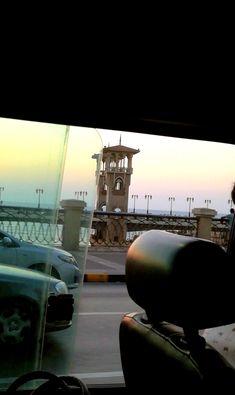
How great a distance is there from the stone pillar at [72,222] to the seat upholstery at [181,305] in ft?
4.36

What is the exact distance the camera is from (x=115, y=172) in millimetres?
3324

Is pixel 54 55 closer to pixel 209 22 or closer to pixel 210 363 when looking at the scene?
pixel 209 22

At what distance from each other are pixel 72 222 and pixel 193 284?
5.74ft

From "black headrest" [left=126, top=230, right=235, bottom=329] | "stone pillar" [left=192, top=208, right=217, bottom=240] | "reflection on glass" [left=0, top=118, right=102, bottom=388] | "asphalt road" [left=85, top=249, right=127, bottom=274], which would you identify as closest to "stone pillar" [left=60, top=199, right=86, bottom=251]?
"reflection on glass" [left=0, top=118, right=102, bottom=388]

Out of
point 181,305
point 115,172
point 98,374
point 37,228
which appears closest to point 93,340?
point 98,374

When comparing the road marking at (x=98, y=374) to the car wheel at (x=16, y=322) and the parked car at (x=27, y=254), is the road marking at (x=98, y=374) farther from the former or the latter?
the parked car at (x=27, y=254)

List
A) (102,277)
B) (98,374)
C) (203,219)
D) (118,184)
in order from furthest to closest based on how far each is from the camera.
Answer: (102,277)
(203,219)
(98,374)
(118,184)

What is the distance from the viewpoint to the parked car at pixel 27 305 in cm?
302

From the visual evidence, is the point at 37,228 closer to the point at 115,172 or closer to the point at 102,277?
the point at 115,172

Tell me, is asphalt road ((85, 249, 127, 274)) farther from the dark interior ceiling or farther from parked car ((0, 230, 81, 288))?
the dark interior ceiling

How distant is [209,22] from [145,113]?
51 cm

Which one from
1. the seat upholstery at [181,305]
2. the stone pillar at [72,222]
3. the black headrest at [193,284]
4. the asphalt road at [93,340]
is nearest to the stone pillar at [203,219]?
the asphalt road at [93,340]

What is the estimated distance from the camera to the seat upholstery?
4.71ft

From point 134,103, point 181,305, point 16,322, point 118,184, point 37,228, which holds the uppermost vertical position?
point 134,103
